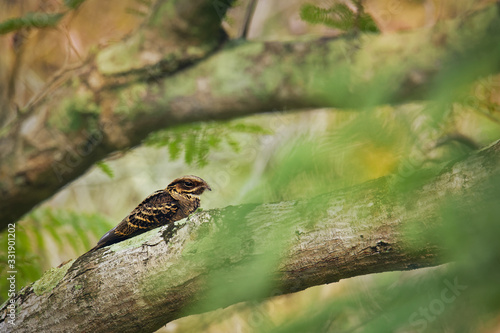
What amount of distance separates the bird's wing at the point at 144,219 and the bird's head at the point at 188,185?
0.94 ft

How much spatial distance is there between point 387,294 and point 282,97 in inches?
125

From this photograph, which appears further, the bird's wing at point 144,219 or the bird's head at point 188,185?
the bird's head at point 188,185

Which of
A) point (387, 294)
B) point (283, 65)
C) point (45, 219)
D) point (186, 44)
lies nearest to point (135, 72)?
point (186, 44)

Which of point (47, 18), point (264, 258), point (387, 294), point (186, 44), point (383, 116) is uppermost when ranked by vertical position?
point (47, 18)

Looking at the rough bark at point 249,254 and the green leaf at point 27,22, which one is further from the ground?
the green leaf at point 27,22

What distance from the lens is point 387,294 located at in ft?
3.14

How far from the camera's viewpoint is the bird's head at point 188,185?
3240 millimetres

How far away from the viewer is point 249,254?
82 cm

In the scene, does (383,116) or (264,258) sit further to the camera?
(264,258)

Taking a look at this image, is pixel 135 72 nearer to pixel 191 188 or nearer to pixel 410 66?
pixel 191 188

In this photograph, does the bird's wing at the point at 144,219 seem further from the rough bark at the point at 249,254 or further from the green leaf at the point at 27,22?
the green leaf at the point at 27,22

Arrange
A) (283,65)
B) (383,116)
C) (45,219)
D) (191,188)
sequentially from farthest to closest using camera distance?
1. (45,219)
2. (283,65)
3. (191,188)
4. (383,116)

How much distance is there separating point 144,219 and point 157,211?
9cm

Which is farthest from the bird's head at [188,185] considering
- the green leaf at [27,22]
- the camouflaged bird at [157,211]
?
the green leaf at [27,22]
